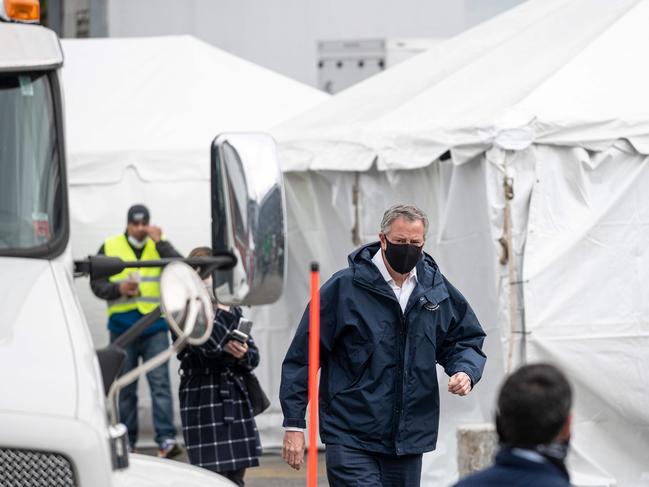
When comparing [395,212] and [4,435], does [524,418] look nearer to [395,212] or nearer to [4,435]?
[4,435]

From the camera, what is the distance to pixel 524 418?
3.31m

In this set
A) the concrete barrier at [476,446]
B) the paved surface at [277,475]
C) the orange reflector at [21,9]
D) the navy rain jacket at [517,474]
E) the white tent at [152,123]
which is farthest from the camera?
the white tent at [152,123]

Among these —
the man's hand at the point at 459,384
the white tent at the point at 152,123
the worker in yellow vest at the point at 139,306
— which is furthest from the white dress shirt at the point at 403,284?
the white tent at the point at 152,123

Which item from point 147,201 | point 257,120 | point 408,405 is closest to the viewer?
point 408,405

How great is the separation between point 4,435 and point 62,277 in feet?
3.32

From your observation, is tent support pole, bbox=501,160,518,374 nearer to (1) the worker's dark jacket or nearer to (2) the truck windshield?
(1) the worker's dark jacket

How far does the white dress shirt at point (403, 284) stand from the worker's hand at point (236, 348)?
1.51m

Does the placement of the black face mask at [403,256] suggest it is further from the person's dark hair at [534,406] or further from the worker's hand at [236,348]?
the person's dark hair at [534,406]

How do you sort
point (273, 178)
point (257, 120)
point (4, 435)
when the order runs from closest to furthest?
point (4, 435), point (273, 178), point (257, 120)

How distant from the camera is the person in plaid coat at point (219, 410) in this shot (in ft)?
25.9

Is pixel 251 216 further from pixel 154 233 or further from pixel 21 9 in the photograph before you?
pixel 154 233

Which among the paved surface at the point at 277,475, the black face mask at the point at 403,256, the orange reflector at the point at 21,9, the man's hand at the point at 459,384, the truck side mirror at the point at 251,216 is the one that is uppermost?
the orange reflector at the point at 21,9

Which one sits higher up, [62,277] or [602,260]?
[62,277]

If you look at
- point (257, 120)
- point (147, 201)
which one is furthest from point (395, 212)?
point (257, 120)
